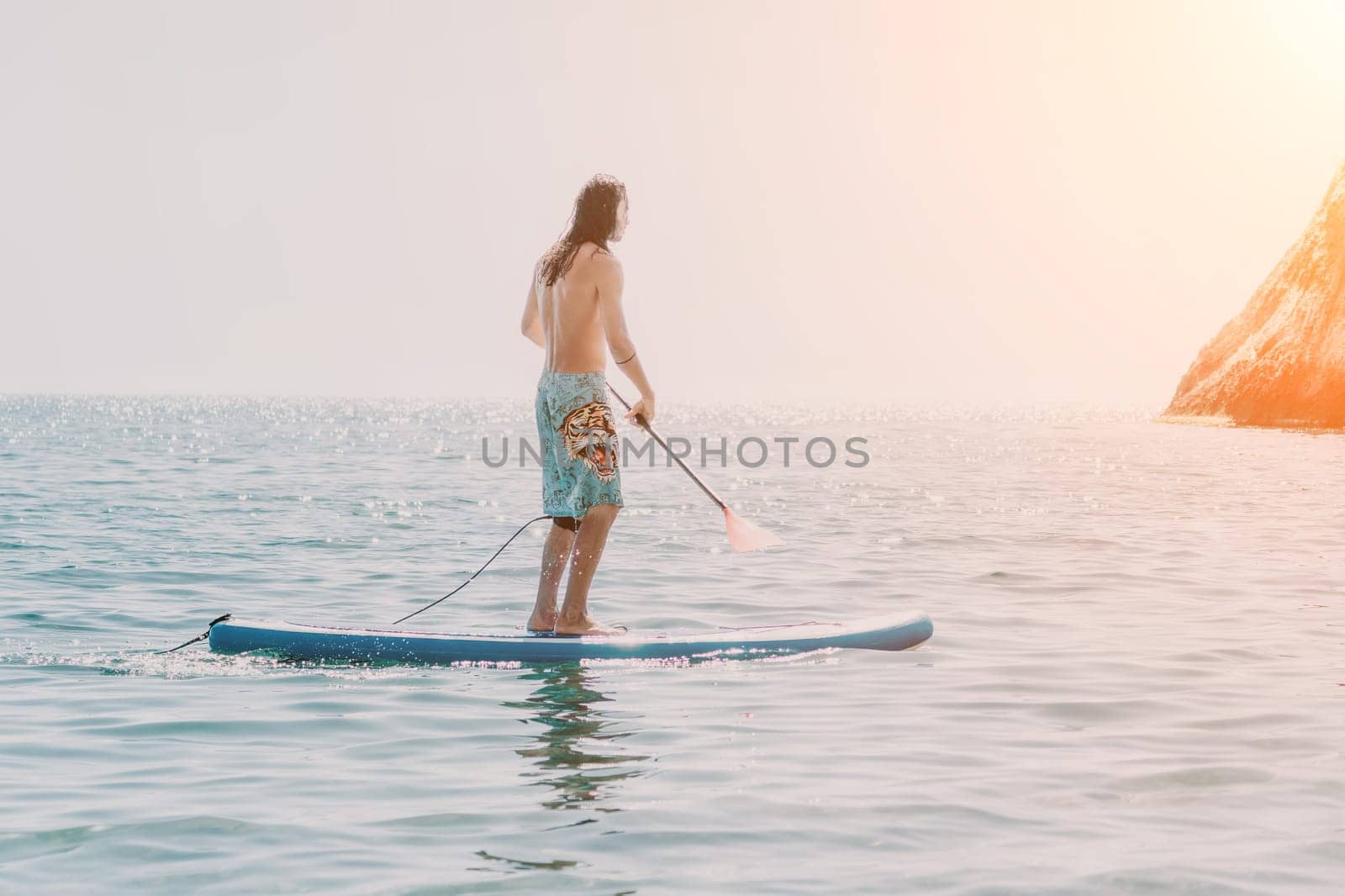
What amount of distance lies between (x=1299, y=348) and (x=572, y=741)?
75057mm

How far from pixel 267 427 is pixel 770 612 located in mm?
72542

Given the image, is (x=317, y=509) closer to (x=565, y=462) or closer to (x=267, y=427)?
(x=565, y=462)

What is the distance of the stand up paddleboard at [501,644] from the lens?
751 centimetres

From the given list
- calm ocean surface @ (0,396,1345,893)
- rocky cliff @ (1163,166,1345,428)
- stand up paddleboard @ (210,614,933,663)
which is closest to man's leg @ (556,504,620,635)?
stand up paddleboard @ (210,614,933,663)

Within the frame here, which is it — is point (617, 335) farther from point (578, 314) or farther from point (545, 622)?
point (545, 622)

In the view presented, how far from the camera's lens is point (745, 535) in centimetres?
873

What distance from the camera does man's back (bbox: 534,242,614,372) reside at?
757 cm

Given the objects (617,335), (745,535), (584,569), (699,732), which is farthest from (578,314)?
(699,732)

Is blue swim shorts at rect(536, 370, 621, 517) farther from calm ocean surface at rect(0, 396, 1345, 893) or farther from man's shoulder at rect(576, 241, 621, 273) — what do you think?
calm ocean surface at rect(0, 396, 1345, 893)

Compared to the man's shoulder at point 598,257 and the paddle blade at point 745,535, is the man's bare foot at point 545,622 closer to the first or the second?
the paddle blade at point 745,535

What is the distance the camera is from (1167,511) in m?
20.8

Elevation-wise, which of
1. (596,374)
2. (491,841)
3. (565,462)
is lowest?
(491,841)

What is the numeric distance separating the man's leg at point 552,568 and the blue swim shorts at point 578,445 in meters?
0.09

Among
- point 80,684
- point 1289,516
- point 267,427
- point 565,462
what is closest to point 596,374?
point 565,462
